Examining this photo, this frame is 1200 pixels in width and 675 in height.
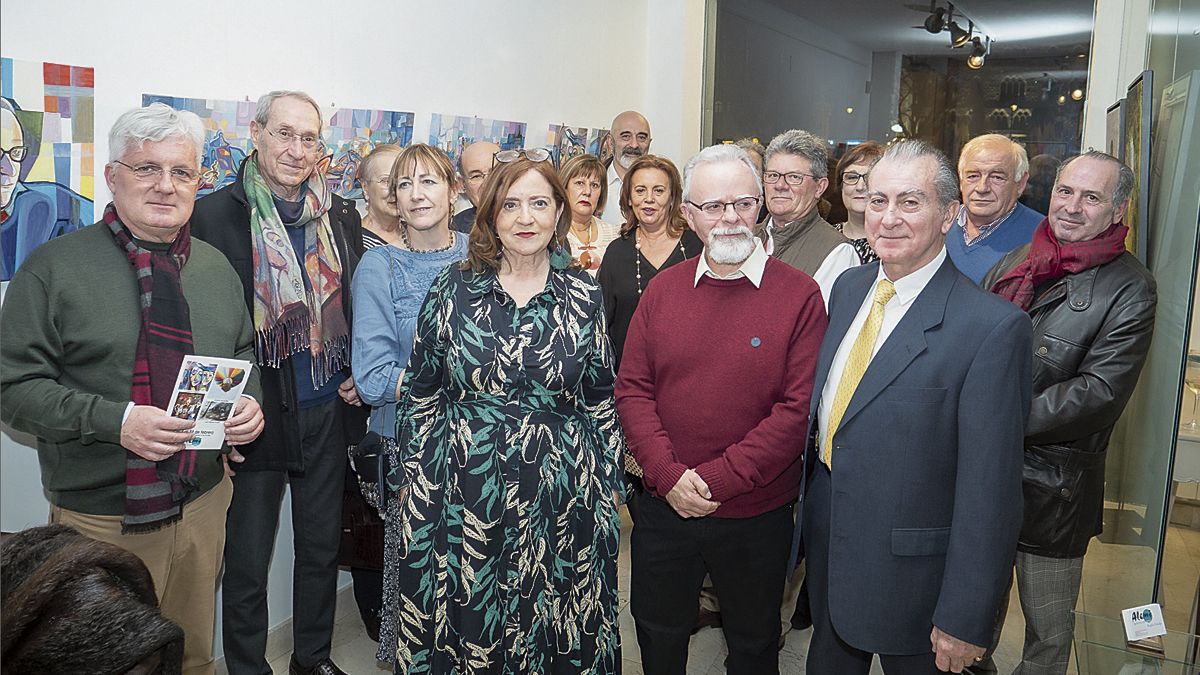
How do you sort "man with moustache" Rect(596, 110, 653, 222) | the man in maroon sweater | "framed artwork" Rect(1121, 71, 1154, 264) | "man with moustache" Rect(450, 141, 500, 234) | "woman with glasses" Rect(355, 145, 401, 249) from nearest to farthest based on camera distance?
the man in maroon sweater < "framed artwork" Rect(1121, 71, 1154, 264) < "woman with glasses" Rect(355, 145, 401, 249) < "man with moustache" Rect(450, 141, 500, 234) < "man with moustache" Rect(596, 110, 653, 222)

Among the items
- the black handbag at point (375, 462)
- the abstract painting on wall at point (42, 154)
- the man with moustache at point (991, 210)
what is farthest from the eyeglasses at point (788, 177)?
the abstract painting on wall at point (42, 154)

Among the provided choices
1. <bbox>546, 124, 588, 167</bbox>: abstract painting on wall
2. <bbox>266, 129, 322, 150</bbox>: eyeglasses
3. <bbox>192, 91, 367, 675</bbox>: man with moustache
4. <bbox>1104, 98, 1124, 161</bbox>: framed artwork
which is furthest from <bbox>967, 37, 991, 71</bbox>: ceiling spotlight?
<bbox>266, 129, 322, 150</bbox>: eyeglasses

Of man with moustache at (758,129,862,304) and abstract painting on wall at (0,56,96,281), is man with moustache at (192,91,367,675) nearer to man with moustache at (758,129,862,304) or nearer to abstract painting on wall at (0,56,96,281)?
abstract painting on wall at (0,56,96,281)

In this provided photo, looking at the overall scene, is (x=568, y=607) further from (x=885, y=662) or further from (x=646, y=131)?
(x=646, y=131)

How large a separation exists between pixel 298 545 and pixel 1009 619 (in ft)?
10.7

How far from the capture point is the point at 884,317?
234 cm

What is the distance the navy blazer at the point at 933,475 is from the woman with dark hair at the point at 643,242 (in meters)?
1.87

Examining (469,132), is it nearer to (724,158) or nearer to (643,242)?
(643,242)

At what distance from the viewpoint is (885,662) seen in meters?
2.46

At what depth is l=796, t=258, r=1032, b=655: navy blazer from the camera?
212cm

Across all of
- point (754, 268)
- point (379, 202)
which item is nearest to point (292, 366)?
point (379, 202)

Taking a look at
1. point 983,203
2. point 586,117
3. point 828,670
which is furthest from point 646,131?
point 828,670

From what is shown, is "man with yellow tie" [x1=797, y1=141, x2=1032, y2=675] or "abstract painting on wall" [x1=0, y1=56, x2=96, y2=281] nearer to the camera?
"man with yellow tie" [x1=797, y1=141, x2=1032, y2=675]

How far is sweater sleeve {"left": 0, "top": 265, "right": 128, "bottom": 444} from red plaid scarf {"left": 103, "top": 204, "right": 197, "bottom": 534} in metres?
0.14
